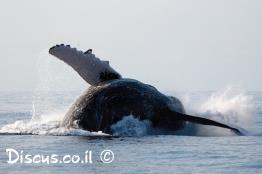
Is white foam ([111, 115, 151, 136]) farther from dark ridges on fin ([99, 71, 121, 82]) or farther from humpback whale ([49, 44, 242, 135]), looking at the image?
dark ridges on fin ([99, 71, 121, 82])

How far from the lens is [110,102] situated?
19.8 meters

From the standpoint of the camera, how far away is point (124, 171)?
14.0m

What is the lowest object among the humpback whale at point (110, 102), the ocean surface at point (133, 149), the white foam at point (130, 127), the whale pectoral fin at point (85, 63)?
the ocean surface at point (133, 149)

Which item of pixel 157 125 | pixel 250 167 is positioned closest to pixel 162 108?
pixel 157 125

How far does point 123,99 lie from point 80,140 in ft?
6.55

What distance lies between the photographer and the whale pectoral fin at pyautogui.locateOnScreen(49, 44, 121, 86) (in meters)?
20.9

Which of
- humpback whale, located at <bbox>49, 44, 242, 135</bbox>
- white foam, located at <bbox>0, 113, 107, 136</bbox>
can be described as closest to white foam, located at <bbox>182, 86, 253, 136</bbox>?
humpback whale, located at <bbox>49, 44, 242, 135</bbox>

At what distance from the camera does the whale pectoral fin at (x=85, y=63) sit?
20.9 meters

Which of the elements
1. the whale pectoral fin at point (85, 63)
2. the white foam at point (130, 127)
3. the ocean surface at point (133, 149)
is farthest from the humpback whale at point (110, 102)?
the ocean surface at point (133, 149)

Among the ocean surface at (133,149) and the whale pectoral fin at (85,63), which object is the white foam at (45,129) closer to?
the ocean surface at (133,149)

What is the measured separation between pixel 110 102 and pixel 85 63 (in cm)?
163

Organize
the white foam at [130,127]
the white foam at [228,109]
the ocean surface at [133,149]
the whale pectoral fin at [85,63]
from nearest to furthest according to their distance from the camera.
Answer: the ocean surface at [133,149] < the white foam at [130,127] < the whale pectoral fin at [85,63] < the white foam at [228,109]

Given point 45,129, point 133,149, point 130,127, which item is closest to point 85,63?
point 45,129

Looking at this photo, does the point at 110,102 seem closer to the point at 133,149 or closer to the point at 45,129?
the point at 45,129
